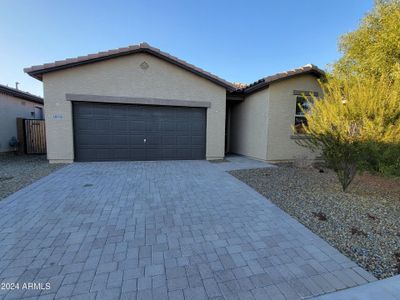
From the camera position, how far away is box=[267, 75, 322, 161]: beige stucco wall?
8.99m

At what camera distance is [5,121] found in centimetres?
1100

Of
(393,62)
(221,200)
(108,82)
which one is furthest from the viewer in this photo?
(108,82)

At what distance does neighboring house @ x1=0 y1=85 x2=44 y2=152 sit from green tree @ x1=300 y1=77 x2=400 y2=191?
580 inches

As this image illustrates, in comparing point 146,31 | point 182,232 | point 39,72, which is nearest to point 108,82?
point 39,72

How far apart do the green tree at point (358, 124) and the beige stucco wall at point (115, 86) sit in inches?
212

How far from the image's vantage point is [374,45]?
19.4ft

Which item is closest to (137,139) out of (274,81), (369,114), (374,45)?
(274,81)

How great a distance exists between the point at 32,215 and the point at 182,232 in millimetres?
2838

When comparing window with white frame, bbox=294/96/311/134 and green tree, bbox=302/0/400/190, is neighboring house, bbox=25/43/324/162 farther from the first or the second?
green tree, bbox=302/0/400/190

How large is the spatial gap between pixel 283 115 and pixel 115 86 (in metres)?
7.62

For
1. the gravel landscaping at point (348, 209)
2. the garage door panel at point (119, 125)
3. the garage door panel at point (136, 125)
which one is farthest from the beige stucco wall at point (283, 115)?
the garage door panel at point (119, 125)

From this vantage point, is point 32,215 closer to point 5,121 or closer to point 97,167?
point 97,167

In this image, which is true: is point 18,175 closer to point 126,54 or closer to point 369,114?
point 126,54

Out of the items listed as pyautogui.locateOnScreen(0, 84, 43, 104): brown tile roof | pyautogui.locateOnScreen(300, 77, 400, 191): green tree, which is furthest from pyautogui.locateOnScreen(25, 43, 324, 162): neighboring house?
pyautogui.locateOnScreen(0, 84, 43, 104): brown tile roof
